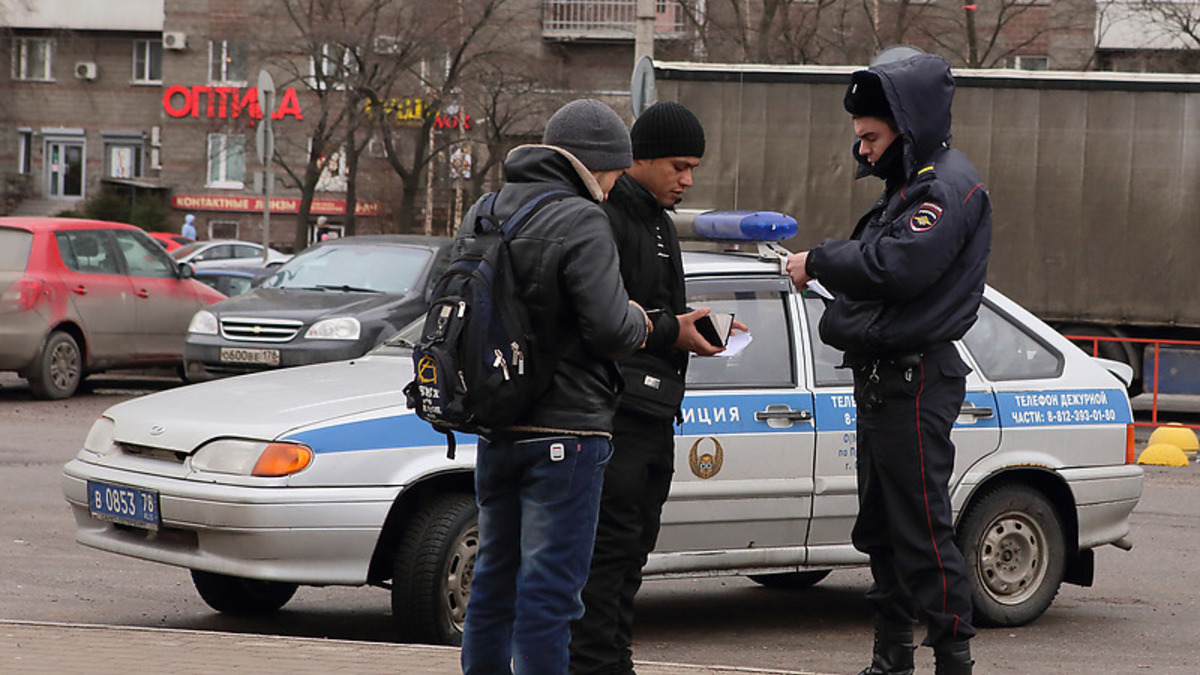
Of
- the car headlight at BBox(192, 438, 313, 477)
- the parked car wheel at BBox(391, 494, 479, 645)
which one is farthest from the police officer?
the car headlight at BBox(192, 438, 313, 477)

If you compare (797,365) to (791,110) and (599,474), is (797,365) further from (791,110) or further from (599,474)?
(791,110)

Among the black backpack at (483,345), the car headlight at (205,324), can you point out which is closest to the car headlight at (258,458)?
the black backpack at (483,345)

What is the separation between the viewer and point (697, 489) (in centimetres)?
688

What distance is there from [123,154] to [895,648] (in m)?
56.3

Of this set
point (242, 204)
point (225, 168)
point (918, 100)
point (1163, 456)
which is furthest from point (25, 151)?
point (918, 100)

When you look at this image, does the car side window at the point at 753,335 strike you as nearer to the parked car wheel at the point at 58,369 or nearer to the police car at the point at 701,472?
the police car at the point at 701,472

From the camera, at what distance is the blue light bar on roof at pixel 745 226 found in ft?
20.5

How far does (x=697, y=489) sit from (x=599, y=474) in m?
2.37

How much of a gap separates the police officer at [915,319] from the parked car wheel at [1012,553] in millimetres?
2074

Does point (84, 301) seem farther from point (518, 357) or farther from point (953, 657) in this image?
point (518, 357)

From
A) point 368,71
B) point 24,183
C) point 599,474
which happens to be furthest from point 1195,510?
point 24,183

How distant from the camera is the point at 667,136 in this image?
5348 mm

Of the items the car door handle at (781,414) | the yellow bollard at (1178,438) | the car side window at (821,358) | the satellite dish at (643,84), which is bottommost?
the yellow bollard at (1178,438)

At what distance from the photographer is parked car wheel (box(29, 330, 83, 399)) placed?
16.2 m
